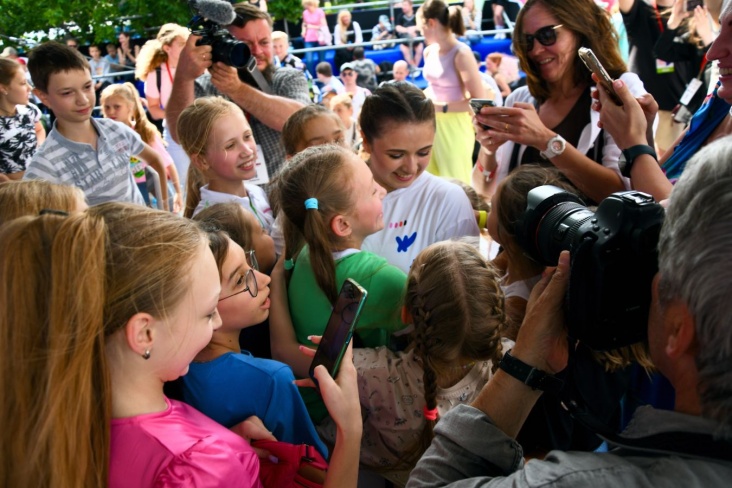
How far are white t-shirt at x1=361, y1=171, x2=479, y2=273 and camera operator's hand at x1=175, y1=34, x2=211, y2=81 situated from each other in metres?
1.04

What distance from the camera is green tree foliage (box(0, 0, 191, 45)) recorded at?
11797 mm

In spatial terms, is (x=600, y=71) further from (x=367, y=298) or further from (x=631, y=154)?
(x=367, y=298)

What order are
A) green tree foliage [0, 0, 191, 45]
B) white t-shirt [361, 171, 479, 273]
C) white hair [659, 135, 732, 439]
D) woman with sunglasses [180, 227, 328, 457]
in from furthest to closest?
green tree foliage [0, 0, 191, 45] → white t-shirt [361, 171, 479, 273] → woman with sunglasses [180, 227, 328, 457] → white hair [659, 135, 732, 439]

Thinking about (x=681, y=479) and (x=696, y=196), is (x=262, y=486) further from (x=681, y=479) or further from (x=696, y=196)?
(x=696, y=196)

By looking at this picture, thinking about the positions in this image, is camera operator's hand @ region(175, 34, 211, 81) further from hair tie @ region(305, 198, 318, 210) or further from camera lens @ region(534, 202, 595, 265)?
camera lens @ region(534, 202, 595, 265)

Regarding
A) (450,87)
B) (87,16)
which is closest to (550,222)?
(450,87)

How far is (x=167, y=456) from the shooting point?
3.51ft

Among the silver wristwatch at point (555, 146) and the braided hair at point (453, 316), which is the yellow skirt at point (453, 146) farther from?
the braided hair at point (453, 316)

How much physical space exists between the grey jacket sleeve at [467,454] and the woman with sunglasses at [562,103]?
115cm

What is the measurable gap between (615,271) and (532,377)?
225mm

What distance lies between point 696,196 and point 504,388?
427 millimetres

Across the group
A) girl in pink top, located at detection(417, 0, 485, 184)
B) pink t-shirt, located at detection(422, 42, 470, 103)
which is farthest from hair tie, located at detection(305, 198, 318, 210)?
pink t-shirt, located at detection(422, 42, 470, 103)

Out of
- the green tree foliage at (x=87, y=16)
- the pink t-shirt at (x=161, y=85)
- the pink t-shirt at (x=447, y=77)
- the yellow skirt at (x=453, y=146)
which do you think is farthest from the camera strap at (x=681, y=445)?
the green tree foliage at (x=87, y=16)

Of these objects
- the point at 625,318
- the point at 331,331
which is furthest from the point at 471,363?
the point at 625,318
